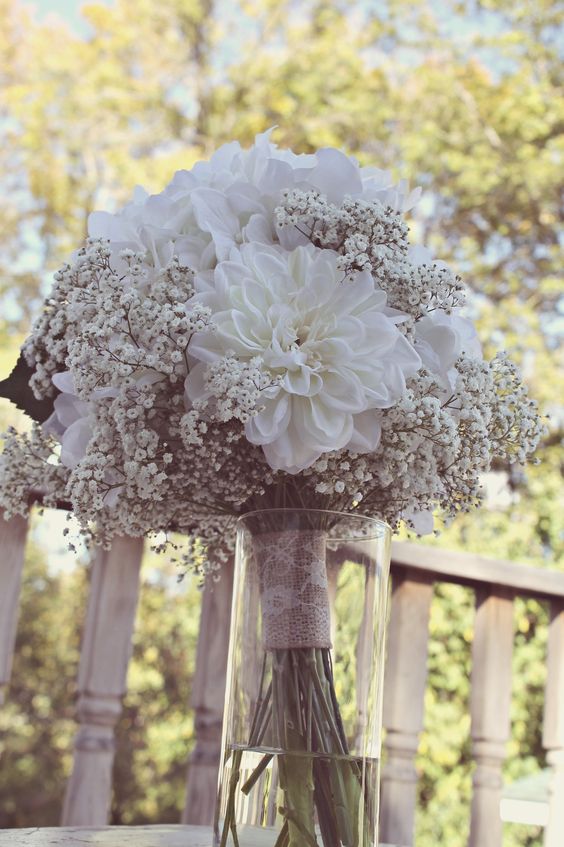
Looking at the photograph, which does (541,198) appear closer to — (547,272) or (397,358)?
(547,272)

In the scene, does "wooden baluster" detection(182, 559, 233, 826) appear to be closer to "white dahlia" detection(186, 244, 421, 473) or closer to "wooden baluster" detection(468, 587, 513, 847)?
"wooden baluster" detection(468, 587, 513, 847)

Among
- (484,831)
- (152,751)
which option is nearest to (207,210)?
(484,831)

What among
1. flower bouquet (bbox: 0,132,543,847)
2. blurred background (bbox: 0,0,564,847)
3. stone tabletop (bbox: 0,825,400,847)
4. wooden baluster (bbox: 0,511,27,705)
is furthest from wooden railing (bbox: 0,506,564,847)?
blurred background (bbox: 0,0,564,847)

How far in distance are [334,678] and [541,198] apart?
18.7 feet

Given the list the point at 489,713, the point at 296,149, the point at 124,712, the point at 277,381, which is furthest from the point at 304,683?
the point at 296,149

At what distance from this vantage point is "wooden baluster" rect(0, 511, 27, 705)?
132 centimetres

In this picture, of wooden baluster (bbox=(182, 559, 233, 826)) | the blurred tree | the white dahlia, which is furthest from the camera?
the blurred tree

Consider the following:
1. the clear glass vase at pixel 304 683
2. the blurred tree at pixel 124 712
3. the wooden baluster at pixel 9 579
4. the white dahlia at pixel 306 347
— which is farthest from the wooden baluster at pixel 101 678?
the blurred tree at pixel 124 712

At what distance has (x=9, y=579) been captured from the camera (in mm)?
1334

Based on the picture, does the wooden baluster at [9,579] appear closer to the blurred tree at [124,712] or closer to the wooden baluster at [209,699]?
the wooden baluster at [209,699]

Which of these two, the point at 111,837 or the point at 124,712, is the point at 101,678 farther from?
the point at 124,712

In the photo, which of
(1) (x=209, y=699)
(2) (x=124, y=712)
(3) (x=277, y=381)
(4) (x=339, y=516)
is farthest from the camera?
(2) (x=124, y=712)

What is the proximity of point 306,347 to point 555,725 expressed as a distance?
1.05m

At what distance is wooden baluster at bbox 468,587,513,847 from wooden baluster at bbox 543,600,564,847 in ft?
0.26
